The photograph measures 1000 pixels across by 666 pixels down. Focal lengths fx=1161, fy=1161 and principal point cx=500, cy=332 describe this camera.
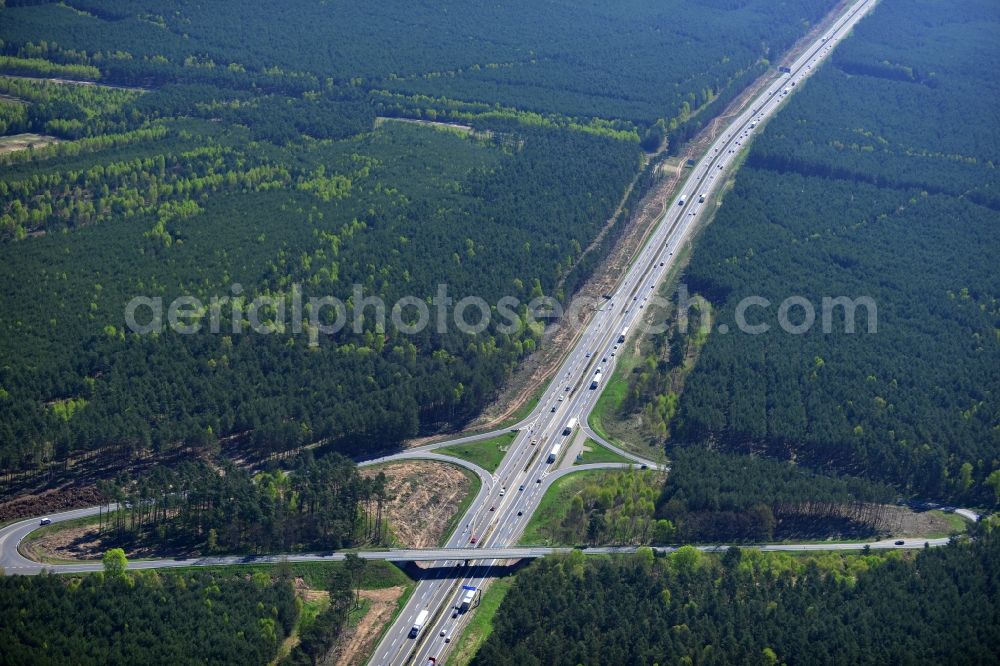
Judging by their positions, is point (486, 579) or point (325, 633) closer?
point (325, 633)

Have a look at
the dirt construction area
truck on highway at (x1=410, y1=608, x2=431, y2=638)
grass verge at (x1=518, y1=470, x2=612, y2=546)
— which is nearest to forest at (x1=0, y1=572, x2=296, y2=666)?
truck on highway at (x1=410, y1=608, x2=431, y2=638)

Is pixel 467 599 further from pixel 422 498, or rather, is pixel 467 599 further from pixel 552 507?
pixel 552 507

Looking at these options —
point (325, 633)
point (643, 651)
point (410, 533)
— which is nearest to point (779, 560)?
point (643, 651)

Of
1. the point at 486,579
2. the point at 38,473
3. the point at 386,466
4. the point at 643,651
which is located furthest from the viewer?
the point at 386,466

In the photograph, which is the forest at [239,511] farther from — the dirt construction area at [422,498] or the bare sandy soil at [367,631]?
the bare sandy soil at [367,631]

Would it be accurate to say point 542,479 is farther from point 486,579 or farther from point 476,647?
point 476,647

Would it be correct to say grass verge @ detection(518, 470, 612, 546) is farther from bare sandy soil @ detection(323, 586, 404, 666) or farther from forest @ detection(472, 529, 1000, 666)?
bare sandy soil @ detection(323, 586, 404, 666)
